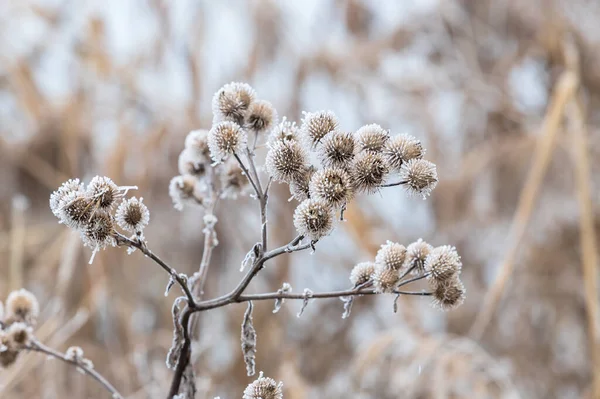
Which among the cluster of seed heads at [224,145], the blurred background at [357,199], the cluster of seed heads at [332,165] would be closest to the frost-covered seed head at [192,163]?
the cluster of seed heads at [224,145]

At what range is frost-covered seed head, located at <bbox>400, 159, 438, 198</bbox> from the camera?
0.76 ft

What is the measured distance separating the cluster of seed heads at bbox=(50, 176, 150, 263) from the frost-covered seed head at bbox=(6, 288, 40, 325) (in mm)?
118

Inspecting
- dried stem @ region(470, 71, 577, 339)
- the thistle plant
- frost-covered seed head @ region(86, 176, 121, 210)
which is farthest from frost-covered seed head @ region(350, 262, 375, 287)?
dried stem @ region(470, 71, 577, 339)

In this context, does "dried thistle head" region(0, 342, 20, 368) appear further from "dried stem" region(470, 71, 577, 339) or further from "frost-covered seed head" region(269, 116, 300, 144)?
"dried stem" region(470, 71, 577, 339)

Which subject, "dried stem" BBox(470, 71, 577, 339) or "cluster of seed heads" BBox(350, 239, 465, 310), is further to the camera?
"dried stem" BBox(470, 71, 577, 339)

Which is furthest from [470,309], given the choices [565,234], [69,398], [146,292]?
[69,398]

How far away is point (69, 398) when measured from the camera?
2.45 feet

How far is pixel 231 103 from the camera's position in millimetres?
257

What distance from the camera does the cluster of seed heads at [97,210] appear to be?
0.71 ft

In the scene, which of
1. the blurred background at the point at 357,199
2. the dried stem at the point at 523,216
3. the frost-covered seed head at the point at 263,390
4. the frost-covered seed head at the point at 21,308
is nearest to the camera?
the frost-covered seed head at the point at 263,390

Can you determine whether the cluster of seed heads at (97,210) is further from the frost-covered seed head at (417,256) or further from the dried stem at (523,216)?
the dried stem at (523,216)

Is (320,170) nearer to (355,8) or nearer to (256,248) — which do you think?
(256,248)

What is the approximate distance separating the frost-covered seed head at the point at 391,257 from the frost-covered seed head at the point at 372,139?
4 centimetres

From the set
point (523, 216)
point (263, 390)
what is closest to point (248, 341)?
point (263, 390)
